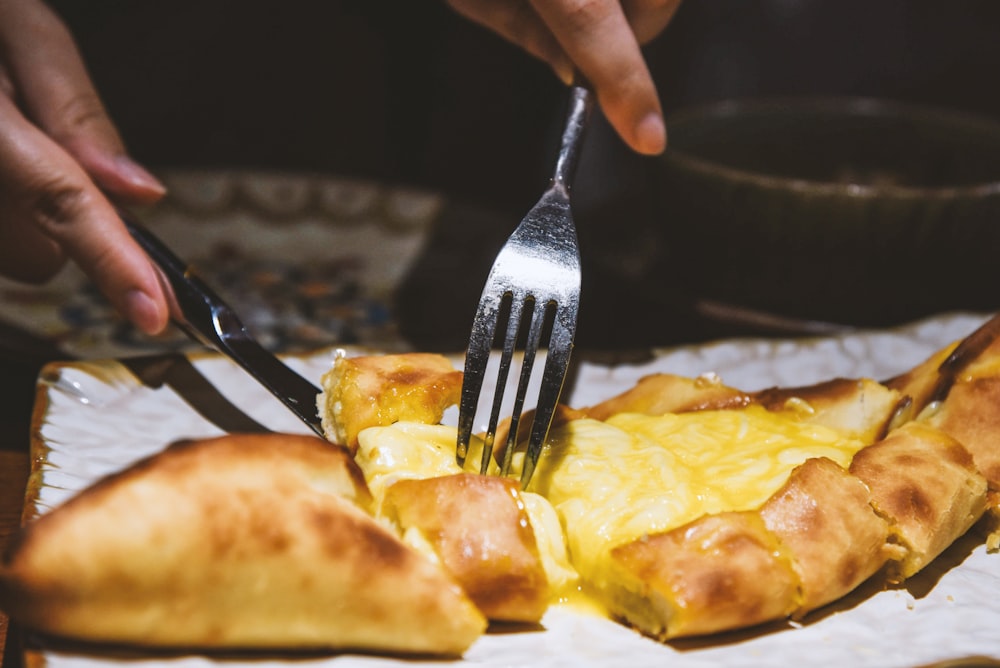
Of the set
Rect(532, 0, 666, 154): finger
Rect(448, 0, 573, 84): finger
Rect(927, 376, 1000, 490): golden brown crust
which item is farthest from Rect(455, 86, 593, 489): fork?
Rect(927, 376, 1000, 490): golden brown crust

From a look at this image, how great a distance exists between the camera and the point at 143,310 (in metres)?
2.19

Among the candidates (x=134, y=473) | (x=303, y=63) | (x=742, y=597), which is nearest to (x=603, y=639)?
(x=742, y=597)

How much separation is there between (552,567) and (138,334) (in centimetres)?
209

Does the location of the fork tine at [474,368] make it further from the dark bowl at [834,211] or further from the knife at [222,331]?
the dark bowl at [834,211]

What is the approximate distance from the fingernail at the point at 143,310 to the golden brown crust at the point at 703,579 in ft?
4.12

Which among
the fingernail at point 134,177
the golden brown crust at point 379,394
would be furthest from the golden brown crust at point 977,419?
the fingernail at point 134,177

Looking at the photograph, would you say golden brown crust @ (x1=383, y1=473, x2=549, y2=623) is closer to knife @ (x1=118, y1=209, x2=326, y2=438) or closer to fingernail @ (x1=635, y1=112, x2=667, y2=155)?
knife @ (x1=118, y1=209, x2=326, y2=438)

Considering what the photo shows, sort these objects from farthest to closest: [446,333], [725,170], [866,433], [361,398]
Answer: [446,333]
[725,170]
[866,433]
[361,398]

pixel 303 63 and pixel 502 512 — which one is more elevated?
pixel 303 63

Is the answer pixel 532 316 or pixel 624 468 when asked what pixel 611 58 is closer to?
pixel 532 316

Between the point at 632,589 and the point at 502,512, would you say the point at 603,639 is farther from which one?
the point at 502,512

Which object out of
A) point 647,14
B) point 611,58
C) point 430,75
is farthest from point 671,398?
point 430,75

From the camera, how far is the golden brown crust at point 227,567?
1355mm

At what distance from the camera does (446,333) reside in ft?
11.0
